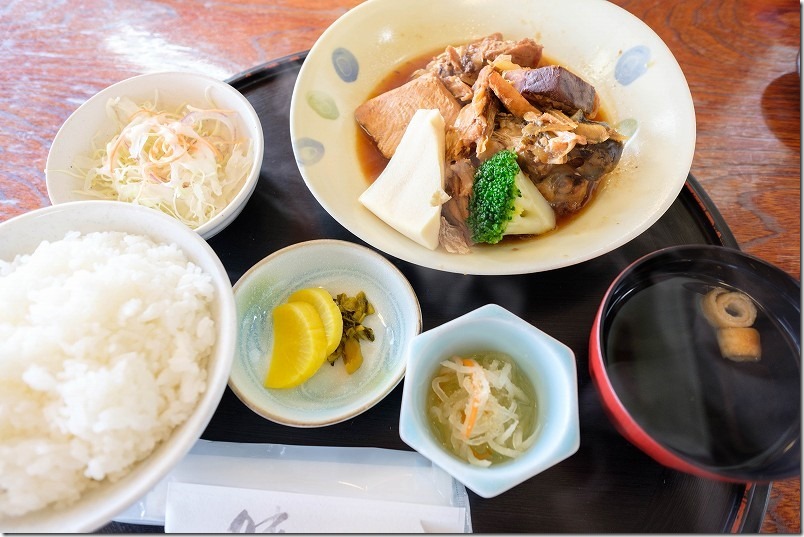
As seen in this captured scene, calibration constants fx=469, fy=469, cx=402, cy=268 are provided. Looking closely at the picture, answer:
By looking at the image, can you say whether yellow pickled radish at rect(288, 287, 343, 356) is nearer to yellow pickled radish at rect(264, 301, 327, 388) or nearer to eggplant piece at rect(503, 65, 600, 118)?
yellow pickled radish at rect(264, 301, 327, 388)

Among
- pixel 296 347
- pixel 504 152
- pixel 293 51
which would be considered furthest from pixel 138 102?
pixel 504 152

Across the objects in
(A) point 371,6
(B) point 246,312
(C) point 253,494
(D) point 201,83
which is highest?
(A) point 371,6

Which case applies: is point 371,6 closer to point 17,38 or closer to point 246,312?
point 246,312

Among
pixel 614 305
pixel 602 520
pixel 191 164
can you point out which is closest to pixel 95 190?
pixel 191 164

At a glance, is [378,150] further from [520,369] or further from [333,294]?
[520,369]

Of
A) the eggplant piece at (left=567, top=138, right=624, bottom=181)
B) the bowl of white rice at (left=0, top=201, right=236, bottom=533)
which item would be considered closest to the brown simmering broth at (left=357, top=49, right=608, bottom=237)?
the eggplant piece at (left=567, top=138, right=624, bottom=181)

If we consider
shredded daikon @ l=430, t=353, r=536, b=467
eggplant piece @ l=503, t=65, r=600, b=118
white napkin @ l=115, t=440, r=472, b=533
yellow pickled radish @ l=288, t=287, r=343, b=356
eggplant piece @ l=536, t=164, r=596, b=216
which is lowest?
white napkin @ l=115, t=440, r=472, b=533

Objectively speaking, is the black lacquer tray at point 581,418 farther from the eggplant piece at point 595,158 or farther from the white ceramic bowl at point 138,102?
the eggplant piece at point 595,158
